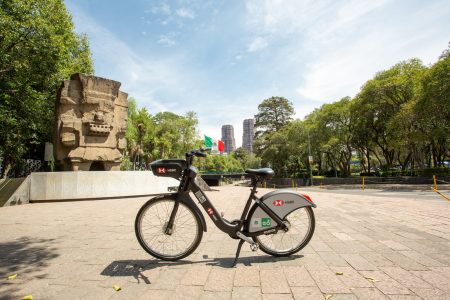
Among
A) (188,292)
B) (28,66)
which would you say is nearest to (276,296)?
(188,292)

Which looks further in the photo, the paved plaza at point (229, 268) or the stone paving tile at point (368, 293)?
the paved plaza at point (229, 268)

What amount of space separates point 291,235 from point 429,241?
231cm

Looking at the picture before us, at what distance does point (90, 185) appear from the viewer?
1123 centimetres

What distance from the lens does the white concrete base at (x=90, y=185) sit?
1037cm

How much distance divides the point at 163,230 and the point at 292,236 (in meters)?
1.74

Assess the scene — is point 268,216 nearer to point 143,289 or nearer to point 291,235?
point 291,235

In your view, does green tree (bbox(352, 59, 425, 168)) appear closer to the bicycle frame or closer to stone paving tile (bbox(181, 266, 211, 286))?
the bicycle frame

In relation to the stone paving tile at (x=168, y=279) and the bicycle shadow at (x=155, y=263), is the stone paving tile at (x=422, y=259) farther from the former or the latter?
the stone paving tile at (x=168, y=279)

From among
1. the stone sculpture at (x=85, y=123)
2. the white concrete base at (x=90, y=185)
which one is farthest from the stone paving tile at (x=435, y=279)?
the stone sculpture at (x=85, y=123)

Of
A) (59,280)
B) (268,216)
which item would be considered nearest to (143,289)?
(59,280)

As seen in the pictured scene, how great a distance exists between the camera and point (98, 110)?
41.5ft

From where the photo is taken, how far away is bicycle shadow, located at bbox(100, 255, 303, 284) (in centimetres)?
313

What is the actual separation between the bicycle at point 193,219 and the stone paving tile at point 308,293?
88 cm

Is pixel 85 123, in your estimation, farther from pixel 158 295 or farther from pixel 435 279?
pixel 435 279
